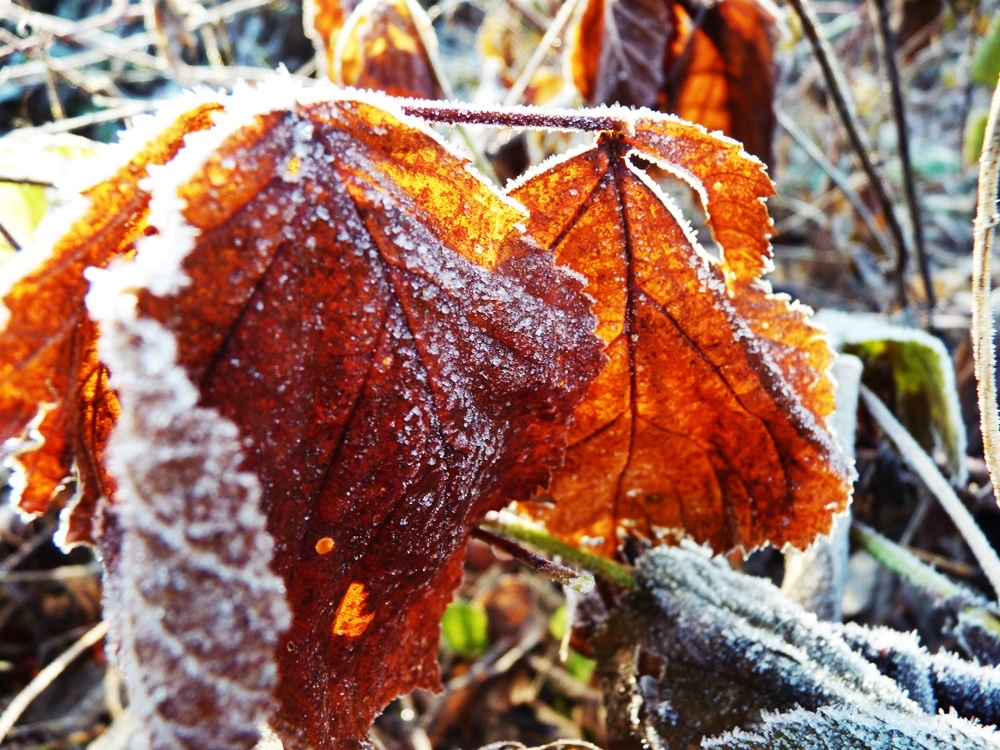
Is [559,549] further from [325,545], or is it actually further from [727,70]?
[727,70]

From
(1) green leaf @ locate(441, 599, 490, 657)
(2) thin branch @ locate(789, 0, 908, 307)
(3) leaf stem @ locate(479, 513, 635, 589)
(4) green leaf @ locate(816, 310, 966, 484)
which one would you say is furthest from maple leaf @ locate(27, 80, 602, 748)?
(1) green leaf @ locate(441, 599, 490, 657)

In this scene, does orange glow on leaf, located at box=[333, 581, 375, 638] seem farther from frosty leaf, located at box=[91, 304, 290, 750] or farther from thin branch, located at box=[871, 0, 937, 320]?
thin branch, located at box=[871, 0, 937, 320]

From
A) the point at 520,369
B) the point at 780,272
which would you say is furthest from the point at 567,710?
the point at 780,272

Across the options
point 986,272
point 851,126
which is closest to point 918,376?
point 851,126

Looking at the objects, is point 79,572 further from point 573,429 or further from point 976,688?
point 976,688

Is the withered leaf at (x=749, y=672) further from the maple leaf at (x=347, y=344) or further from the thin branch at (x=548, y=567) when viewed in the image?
the maple leaf at (x=347, y=344)
